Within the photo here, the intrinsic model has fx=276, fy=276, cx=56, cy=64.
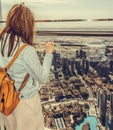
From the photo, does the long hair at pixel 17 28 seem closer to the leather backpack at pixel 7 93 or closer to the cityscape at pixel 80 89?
the leather backpack at pixel 7 93

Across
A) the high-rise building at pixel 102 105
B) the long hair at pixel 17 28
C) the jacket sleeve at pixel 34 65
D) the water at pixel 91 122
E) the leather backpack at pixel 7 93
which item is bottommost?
the water at pixel 91 122

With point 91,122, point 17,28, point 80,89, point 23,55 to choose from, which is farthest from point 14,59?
point 91,122

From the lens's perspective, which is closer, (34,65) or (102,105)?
(34,65)

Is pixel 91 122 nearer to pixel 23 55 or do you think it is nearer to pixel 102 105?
pixel 102 105

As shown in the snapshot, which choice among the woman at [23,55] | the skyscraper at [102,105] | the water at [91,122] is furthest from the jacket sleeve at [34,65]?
the water at [91,122]

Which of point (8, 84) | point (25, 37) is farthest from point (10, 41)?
point (8, 84)

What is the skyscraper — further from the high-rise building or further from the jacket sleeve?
the jacket sleeve

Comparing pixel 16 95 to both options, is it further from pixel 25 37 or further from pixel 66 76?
pixel 66 76

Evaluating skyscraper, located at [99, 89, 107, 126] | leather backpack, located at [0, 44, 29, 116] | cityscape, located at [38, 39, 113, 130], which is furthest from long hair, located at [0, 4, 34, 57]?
skyscraper, located at [99, 89, 107, 126]
